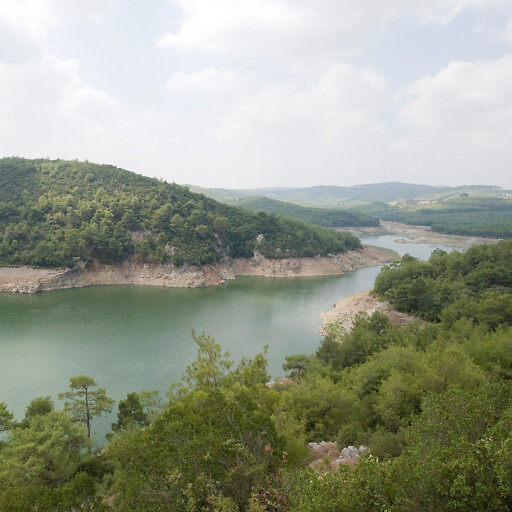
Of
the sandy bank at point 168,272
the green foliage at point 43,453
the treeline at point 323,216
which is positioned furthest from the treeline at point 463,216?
the green foliage at point 43,453

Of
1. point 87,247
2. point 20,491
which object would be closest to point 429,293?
point 20,491

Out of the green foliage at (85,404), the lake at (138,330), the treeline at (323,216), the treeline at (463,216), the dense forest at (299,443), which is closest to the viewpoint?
the dense forest at (299,443)

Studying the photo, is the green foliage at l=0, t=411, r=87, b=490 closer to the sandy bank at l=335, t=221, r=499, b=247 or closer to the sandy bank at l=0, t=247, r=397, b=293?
the sandy bank at l=0, t=247, r=397, b=293

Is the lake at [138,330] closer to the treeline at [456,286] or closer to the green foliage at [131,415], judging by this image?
the green foliage at [131,415]

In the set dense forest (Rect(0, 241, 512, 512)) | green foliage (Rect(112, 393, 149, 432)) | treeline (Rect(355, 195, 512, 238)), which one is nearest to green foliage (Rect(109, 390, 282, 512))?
dense forest (Rect(0, 241, 512, 512))

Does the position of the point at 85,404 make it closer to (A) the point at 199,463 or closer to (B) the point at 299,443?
(B) the point at 299,443

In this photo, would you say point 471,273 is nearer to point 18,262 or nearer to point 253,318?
point 253,318
